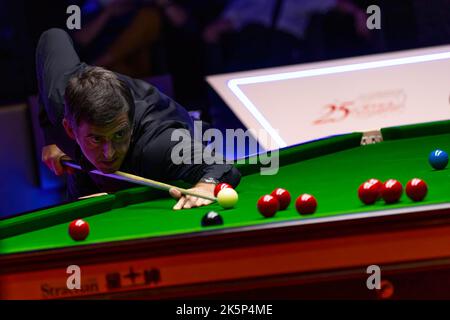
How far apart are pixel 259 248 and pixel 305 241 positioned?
130 millimetres

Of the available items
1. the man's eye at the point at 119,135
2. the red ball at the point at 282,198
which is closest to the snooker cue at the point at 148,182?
the man's eye at the point at 119,135

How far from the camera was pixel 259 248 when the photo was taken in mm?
2631

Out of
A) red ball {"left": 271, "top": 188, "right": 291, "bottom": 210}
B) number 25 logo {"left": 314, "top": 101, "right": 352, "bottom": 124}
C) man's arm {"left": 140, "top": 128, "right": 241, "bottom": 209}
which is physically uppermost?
number 25 logo {"left": 314, "top": 101, "right": 352, "bottom": 124}

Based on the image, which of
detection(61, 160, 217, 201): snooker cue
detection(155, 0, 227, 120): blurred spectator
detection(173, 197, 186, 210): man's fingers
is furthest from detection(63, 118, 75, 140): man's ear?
detection(155, 0, 227, 120): blurred spectator

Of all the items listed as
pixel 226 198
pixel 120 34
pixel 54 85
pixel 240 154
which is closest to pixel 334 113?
pixel 240 154

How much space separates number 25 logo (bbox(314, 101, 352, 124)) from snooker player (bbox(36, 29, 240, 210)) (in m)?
2.35

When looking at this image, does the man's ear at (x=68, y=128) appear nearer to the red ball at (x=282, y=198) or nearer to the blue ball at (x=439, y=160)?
the red ball at (x=282, y=198)

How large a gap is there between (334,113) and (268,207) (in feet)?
12.5

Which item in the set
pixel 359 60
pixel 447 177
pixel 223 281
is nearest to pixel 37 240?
pixel 223 281

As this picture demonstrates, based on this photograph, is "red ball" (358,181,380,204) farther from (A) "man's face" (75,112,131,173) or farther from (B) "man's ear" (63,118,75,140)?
(B) "man's ear" (63,118,75,140)

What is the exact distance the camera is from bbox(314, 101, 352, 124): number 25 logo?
657 cm

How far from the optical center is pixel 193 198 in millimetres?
3447

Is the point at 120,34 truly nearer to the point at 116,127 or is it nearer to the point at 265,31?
the point at 265,31
